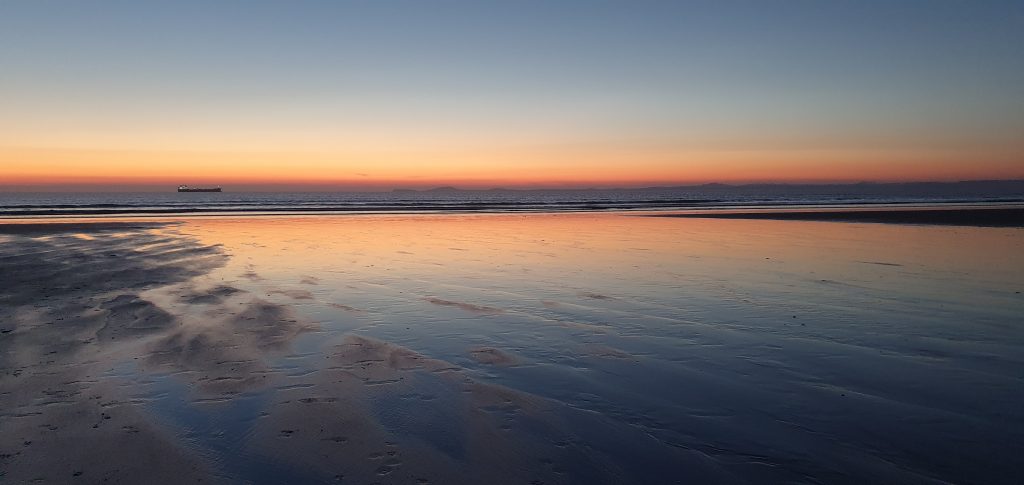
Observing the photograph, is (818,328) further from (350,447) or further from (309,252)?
(309,252)

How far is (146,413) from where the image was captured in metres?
5.66

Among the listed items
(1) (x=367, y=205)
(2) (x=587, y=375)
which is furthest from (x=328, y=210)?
(2) (x=587, y=375)

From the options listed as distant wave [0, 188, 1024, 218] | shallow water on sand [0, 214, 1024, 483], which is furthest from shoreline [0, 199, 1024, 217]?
shallow water on sand [0, 214, 1024, 483]

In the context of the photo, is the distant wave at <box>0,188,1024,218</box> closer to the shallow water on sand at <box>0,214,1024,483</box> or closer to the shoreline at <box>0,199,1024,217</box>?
the shoreline at <box>0,199,1024,217</box>

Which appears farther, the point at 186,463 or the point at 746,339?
the point at 746,339

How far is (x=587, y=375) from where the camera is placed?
22.4 ft

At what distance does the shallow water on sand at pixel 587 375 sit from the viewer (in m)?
4.66

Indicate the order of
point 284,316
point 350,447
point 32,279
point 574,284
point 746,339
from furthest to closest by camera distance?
point 32,279 → point 574,284 → point 284,316 → point 746,339 → point 350,447

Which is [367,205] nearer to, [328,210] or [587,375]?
[328,210]

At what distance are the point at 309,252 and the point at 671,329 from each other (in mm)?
14237

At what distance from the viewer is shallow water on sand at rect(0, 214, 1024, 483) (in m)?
4.66

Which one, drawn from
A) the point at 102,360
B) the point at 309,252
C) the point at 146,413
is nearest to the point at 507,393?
the point at 146,413

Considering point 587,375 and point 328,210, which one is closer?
point 587,375

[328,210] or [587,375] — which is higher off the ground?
[328,210]
